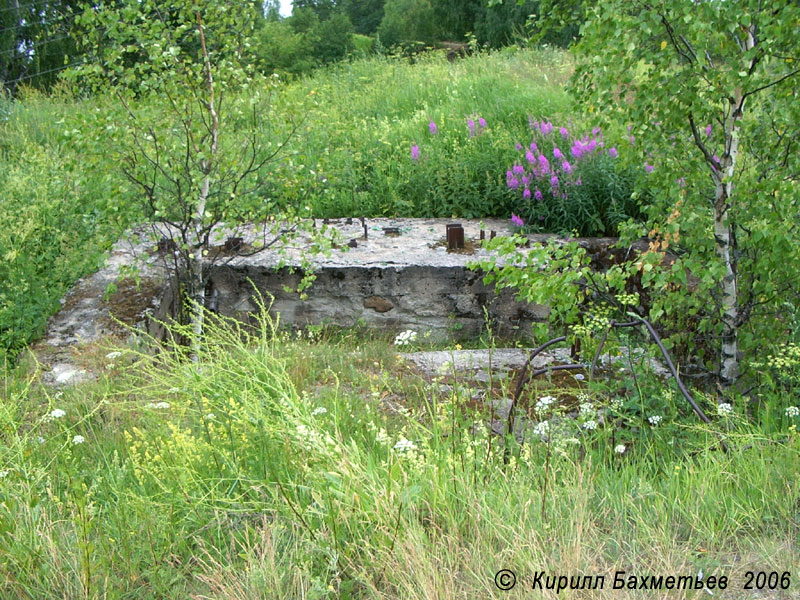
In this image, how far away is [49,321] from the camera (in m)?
5.45

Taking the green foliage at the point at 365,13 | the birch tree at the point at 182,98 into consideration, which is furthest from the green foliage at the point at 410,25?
the birch tree at the point at 182,98

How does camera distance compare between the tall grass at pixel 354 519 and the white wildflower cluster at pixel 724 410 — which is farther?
the white wildflower cluster at pixel 724 410

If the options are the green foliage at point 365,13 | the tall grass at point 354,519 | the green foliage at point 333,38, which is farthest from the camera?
the green foliage at point 365,13

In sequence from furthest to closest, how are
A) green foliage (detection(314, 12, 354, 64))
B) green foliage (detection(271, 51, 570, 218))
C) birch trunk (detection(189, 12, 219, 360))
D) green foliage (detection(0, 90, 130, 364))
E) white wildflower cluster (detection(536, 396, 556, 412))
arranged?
green foliage (detection(314, 12, 354, 64)) → green foliage (detection(271, 51, 570, 218)) → green foliage (detection(0, 90, 130, 364)) → birch trunk (detection(189, 12, 219, 360)) → white wildflower cluster (detection(536, 396, 556, 412))

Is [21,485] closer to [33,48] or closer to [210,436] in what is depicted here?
[210,436]

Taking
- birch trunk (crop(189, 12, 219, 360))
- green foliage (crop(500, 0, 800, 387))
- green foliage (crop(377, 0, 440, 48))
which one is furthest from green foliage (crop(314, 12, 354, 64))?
green foliage (crop(500, 0, 800, 387))

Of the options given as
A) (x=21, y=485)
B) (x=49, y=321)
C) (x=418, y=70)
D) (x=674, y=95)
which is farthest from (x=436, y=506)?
(x=418, y=70)

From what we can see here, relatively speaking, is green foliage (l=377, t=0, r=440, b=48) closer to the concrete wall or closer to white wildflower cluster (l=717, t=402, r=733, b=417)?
the concrete wall

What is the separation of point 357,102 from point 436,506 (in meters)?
9.53

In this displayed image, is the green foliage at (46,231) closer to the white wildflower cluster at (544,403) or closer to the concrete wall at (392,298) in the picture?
the concrete wall at (392,298)

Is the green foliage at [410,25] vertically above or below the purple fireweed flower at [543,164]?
above

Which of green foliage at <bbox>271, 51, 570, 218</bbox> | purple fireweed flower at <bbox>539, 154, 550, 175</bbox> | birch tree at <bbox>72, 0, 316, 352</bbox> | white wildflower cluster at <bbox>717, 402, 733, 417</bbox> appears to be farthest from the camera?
green foliage at <bbox>271, 51, 570, 218</bbox>

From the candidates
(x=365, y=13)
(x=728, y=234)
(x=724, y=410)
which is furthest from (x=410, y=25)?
(x=724, y=410)

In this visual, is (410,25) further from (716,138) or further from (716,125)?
(716,138)
